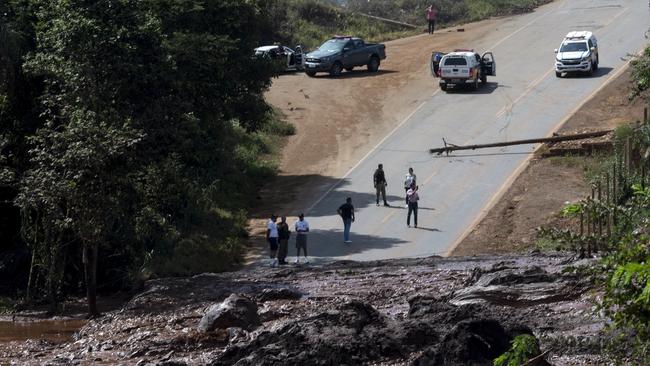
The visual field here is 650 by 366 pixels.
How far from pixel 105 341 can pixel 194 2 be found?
43.1 feet

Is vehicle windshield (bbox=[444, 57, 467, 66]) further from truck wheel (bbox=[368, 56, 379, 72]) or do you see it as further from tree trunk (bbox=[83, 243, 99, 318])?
tree trunk (bbox=[83, 243, 99, 318])

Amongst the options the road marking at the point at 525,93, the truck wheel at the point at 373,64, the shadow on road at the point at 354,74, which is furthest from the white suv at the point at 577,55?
the truck wheel at the point at 373,64

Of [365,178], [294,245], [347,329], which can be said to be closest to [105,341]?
[347,329]

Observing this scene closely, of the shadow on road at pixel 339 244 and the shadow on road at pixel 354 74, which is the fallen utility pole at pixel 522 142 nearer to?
the shadow on road at pixel 339 244

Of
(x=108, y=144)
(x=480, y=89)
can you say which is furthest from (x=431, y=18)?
(x=108, y=144)

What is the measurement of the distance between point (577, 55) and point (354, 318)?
33887mm

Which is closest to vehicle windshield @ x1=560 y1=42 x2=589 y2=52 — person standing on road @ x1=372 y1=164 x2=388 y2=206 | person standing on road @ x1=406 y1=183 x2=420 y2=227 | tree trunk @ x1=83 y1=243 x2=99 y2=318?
person standing on road @ x1=372 y1=164 x2=388 y2=206

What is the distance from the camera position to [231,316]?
72.8 feet

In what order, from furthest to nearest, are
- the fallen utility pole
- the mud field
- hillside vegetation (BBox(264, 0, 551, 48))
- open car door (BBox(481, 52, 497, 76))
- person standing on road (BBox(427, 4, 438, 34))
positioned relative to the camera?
hillside vegetation (BBox(264, 0, 551, 48))
person standing on road (BBox(427, 4, 438, 34))
open car door (BBox(481, 52, 497, 76))
the fallen utility pole
the mud field

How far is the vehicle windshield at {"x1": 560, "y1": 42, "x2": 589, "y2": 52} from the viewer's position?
168 ft

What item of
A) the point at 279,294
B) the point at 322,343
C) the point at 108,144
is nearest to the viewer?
the point at 322,343

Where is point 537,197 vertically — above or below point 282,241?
above

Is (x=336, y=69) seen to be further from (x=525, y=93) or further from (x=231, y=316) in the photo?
(x=231, y=316)

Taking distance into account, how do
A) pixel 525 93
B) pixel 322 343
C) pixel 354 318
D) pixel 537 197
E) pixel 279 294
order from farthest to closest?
pixel 525 93 → pixel 537 197 → pixel 279 294 → pixel 354 318 → pixel 322 343
